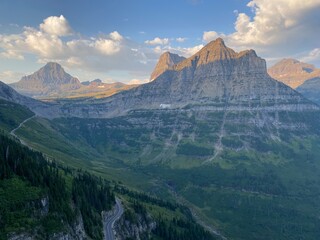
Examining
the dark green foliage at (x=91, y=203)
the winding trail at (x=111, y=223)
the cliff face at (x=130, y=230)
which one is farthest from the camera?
the cliff face at (x=130, y=230)

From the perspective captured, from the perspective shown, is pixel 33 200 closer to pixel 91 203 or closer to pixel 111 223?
pixel 91 203

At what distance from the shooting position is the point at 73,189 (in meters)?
163

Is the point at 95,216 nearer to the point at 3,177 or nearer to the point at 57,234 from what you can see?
the point at 57,234

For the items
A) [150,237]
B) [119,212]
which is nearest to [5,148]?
[119,212]

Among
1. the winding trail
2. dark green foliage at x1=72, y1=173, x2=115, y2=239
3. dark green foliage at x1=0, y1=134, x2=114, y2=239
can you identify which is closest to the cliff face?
the winding trail

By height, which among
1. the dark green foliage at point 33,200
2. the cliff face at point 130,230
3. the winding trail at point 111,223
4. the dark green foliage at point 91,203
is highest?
the dark green foliage at point 33,200

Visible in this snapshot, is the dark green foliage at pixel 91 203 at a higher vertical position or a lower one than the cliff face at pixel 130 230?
higher

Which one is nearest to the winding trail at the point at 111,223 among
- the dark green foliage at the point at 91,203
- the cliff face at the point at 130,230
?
the cliff face at the point at 130,230

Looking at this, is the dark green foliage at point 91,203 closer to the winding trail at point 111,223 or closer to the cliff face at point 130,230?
the winding trail at point 111,223

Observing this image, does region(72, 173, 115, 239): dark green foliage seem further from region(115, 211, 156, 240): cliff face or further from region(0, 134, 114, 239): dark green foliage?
region(115, 211, 156, 240): cliff face

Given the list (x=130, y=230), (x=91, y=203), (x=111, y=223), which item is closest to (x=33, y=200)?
(x=91, y=203)

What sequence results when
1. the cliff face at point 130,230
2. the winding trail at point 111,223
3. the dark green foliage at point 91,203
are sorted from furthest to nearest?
the cliff face at point 130,230
the winding trail at point 111,223
the dark green foliage at point 91,203

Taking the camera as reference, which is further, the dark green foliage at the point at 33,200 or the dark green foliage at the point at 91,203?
the dark green foliage at the point at 91,203

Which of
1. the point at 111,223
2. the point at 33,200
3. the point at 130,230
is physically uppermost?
the point at 33,200
